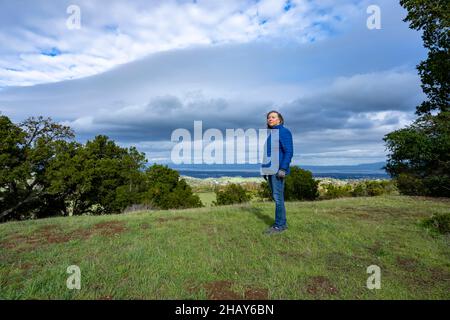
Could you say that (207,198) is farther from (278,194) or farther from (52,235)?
(278,194)

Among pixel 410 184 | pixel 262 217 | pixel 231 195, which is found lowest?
pixel 231 195

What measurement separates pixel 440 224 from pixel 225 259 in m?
5.56

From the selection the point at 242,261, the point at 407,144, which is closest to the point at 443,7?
the point at 407,144

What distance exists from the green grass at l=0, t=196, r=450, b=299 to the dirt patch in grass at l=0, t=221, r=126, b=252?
0.9 inches

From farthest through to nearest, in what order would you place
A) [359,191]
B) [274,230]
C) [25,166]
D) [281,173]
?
[359,191], [25,166], [274,230], [281,173]

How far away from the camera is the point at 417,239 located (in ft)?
22.3

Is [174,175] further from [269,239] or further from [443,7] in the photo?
[269,239]

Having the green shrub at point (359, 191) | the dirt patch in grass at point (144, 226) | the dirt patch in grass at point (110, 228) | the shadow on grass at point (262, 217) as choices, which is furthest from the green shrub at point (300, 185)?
the dirt patch in grass at point (110, 228)

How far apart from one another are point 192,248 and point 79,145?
115 ft

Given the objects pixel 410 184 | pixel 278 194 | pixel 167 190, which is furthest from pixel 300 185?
pixel 278 194

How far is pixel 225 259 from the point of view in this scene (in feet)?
17.7

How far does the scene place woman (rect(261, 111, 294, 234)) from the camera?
6801mm

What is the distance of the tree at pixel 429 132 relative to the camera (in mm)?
15508

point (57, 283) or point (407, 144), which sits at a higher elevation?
point (407, 144)
